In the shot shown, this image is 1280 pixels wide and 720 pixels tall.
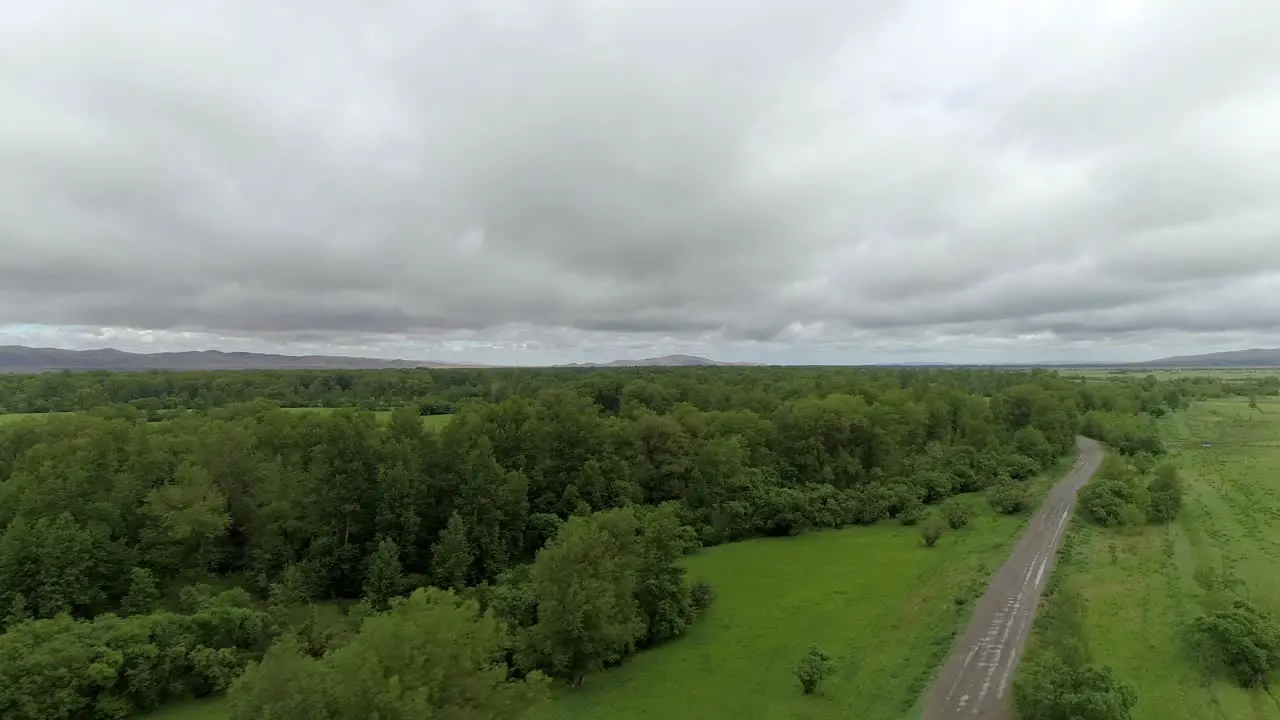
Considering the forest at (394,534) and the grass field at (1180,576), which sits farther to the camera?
the grass field at (1180,576)

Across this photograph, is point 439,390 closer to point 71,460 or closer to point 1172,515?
point 71,460

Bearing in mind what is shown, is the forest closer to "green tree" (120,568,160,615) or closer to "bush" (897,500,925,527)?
"green tree" (120,568,160,615)

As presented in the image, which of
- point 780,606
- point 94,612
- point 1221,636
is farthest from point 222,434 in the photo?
point 1221,636

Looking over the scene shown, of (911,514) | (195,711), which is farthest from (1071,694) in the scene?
(911,514)

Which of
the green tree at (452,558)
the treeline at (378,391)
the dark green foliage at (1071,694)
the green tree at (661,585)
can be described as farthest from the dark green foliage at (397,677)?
the treeline at (378,391)

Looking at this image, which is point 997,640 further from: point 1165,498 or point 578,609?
point 1165,498

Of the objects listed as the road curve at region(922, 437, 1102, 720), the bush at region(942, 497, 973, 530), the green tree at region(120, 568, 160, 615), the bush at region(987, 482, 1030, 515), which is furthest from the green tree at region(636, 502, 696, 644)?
the bush at region(987, 482, 1030, 515)

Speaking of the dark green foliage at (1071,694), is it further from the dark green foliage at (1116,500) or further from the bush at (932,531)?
the dark green foliage at (1116,500)
